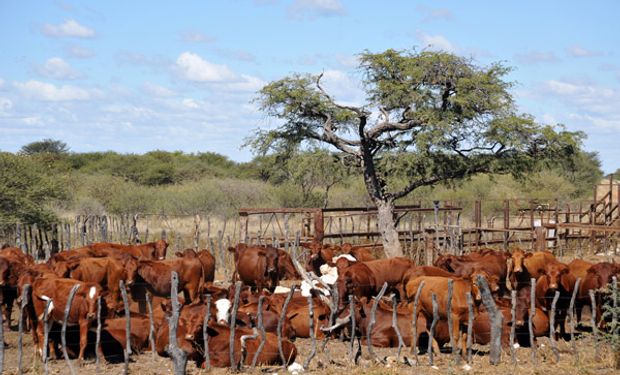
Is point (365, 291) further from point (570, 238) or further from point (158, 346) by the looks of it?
point (570, 238)

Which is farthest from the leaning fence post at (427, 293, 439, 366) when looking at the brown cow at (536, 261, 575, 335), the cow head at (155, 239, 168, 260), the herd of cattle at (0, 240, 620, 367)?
the cow head at (155, 239, 168, 260)

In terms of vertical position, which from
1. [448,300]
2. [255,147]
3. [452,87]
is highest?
[452,87]

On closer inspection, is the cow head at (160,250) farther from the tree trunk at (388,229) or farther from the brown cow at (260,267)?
the tree trunk at (388,229)

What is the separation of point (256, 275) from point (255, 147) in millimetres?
9330

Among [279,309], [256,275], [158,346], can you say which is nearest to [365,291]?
[279,309]

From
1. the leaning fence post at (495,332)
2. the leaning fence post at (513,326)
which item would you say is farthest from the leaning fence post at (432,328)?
the leaning fence post at (513,326)

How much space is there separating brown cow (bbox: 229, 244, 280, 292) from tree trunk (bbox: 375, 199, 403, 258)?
6569 mm

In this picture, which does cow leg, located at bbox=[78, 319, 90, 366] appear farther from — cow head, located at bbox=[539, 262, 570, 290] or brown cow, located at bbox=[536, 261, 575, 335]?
cow head, located at bbox=[539, 262, 570, 290]

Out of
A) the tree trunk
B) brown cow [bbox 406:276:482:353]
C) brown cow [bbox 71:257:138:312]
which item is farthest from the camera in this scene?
A: the tree trunk

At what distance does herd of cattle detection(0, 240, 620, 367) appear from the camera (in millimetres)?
11094

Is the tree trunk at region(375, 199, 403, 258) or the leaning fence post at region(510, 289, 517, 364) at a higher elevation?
the tree trunk at region(375, 199, 403, 258)

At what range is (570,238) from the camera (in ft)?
86.2

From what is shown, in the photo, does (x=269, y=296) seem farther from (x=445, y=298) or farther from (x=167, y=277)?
(x=445, y=298)

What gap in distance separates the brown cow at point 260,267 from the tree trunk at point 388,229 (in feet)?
21.6
